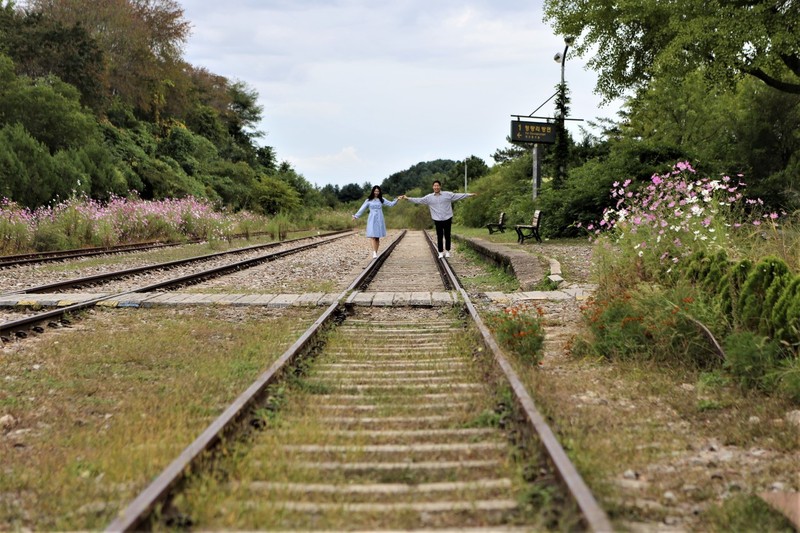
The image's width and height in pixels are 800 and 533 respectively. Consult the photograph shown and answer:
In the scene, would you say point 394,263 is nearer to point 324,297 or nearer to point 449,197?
point 449,197

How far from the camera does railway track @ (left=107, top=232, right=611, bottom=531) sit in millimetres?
2547

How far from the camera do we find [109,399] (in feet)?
14.6

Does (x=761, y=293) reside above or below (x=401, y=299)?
above

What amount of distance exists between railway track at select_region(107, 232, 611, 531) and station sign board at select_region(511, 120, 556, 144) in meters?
25.2

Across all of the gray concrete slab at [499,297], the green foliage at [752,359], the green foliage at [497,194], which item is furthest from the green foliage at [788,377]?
the green foliage at [497,194]

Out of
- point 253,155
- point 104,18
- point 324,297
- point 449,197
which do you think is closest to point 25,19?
Answer: point 104,18

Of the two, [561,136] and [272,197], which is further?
[272,197]

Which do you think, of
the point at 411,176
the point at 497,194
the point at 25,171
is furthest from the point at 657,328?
the point at 411,176

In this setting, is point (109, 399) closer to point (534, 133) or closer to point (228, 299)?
point (228, 299)

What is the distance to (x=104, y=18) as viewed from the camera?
5025 cm


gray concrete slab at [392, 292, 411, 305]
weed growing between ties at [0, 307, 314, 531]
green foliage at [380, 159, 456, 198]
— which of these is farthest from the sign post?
green foliage at [380, 159, 456, 198]

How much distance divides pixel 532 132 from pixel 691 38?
11899 millimetres

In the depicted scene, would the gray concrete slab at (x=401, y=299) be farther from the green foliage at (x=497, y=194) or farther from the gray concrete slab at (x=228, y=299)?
the green foliage at (x=497, y=194)

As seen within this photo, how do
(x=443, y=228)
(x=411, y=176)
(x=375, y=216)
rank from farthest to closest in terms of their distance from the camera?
(x=411, y=176), (x=443, y=228), (x=375, y=216)
